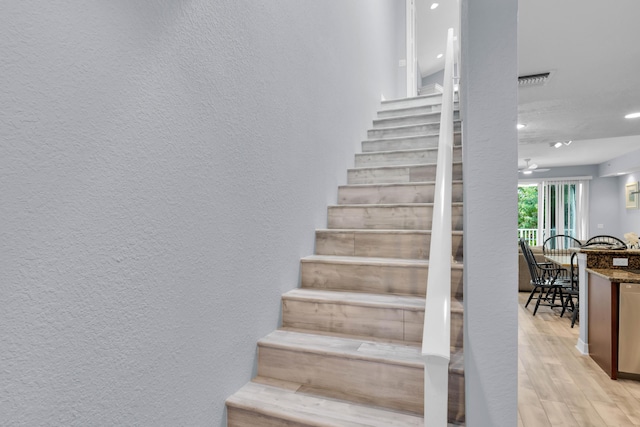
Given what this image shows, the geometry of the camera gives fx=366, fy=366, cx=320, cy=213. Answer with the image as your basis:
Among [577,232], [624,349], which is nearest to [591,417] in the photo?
[624,349]

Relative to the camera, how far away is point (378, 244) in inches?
84.6

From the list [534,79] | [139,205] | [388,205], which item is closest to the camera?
[139,205]

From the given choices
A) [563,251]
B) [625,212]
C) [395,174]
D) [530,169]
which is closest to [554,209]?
[625,212]

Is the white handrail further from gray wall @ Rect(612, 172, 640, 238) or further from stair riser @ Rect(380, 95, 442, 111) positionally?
gray wall @ Rect(612, 172, 640, 238)

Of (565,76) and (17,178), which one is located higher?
(565,76)

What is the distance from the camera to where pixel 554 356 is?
11.2 feet

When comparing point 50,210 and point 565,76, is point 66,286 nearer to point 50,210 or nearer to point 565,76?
point 50,210

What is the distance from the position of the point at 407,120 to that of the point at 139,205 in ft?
9.75

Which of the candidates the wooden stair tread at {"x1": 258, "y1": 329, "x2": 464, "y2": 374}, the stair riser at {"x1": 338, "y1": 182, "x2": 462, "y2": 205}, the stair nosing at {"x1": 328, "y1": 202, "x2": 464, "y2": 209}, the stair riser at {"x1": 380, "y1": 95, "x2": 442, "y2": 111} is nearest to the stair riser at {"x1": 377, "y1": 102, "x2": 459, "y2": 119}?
the stair riser at {"x1": 380, "y1": 95, "x2": 442, "y2": 111}

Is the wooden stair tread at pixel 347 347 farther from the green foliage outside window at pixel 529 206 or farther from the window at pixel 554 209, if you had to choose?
the green foliage outside window at pixel 529 206

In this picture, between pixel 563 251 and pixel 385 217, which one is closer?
pixel 385 217

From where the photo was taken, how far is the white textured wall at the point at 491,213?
1.15 metres

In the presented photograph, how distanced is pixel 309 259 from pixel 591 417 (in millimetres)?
2133

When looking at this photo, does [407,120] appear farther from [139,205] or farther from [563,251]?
[563,251]
